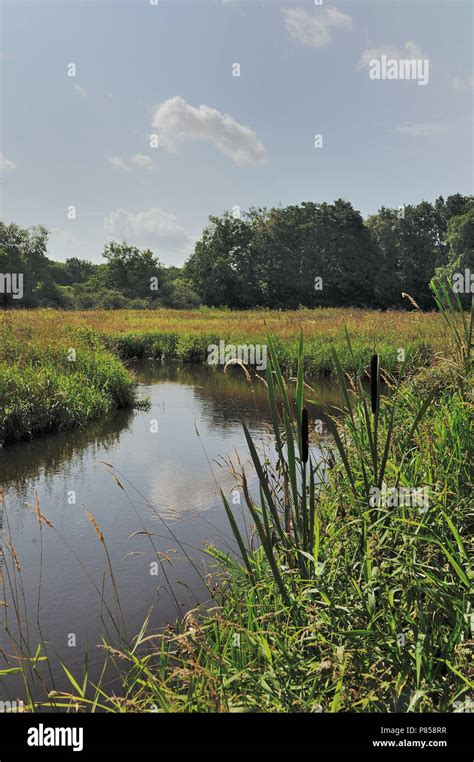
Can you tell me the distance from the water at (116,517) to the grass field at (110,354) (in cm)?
52

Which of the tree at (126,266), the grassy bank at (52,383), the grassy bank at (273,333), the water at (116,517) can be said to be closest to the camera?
the water at (116,517)

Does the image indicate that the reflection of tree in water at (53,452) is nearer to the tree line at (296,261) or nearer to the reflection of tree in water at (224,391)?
the reflection of tree in water at (224,391)

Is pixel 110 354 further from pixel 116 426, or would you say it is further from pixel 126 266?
pixel 126 266

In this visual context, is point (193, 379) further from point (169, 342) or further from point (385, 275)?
point (385, 275)

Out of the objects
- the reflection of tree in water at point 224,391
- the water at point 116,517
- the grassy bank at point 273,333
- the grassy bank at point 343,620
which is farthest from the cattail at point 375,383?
the grassy bank at point 273,333

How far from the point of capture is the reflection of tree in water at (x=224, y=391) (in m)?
11.0

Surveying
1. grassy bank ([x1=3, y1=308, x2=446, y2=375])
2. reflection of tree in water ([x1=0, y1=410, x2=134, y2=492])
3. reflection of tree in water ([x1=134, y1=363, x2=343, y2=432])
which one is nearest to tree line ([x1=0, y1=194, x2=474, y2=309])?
grassy bank ([x1=3, y1=308, x2=446, y2=375])

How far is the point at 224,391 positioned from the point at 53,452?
621cm

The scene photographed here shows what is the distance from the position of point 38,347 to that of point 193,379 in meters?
5.01

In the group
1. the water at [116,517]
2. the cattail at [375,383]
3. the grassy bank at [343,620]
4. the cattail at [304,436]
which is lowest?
the water at [116,517]

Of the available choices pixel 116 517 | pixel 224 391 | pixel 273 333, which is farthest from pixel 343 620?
pixel 224 391

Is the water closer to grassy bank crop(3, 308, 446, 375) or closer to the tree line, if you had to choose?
grassy bank crop(3, 308, 446, 375)

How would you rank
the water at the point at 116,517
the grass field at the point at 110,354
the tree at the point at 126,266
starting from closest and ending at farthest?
the water at the point at 116,517, the grass field at the point at 110,354, the tree at the point at 126,266

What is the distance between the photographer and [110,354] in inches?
543
